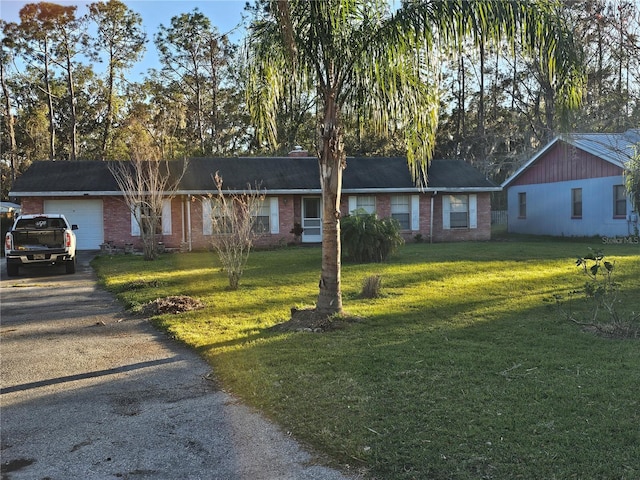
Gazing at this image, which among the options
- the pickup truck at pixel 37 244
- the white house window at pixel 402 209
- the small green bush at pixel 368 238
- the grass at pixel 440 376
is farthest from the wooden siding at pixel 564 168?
the pickup truck at pixel 37 244

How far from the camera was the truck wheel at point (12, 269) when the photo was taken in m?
14.8

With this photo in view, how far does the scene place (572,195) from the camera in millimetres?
23312

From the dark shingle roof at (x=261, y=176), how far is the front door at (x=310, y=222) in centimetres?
85

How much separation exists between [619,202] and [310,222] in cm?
1162

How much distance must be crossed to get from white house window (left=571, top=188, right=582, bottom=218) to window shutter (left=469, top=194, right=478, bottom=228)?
3849 mm

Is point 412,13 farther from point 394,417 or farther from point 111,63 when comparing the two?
point 111,63

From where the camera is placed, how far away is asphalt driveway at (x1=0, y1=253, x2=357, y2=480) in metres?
3.56

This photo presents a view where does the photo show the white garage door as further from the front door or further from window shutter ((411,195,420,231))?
window shutter ((411,195,420,231))

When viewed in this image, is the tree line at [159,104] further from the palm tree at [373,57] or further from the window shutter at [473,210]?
the palm tree at [373,57]

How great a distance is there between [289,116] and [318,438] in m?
5.79

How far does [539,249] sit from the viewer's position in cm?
1794

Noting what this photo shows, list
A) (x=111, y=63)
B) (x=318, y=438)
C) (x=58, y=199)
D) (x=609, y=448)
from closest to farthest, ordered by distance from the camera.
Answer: (x=609, y=448), (x=318, y=438), (x=58, y=199), (x=111, y=63)

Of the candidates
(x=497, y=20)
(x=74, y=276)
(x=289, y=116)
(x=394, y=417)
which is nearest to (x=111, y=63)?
(x=74, y=276)

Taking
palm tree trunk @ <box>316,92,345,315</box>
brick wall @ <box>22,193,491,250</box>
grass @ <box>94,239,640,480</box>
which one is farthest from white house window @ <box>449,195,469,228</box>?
palm tree trunk @ <box>316,92,345,315</box>
